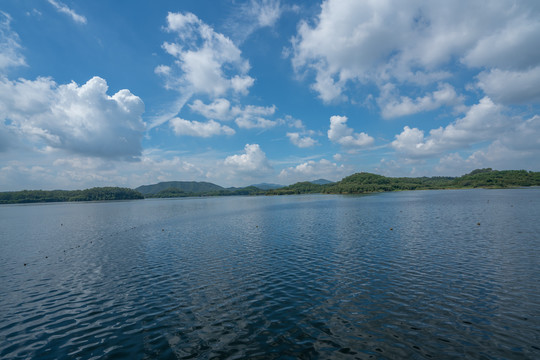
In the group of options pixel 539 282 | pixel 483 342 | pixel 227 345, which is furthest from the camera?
pixel 539 282

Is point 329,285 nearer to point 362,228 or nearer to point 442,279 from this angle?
point 442,279

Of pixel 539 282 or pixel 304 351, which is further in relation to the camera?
pixel 539 282

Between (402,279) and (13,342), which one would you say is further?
(402,279)

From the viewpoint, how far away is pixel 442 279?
23469 mm

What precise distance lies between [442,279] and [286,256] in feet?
58.7

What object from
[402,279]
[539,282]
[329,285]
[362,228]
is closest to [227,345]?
[329,285]

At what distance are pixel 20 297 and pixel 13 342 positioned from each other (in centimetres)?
1038

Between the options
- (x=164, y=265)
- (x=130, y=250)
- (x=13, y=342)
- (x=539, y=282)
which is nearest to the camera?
(x=13, y=342)

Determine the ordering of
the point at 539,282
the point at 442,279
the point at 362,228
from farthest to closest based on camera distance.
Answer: the point at 362,228
the point at 442,279
the point at 539,282

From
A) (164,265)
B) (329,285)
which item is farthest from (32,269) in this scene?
(329,285)

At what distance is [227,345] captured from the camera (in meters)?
14.9

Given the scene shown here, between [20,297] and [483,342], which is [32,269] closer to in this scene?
[20,297]

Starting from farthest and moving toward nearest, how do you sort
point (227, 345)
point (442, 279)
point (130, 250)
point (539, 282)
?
point (130, 250)
point (442, 279)
point (539, 282)
point (227, 345)

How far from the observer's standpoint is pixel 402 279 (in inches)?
944
